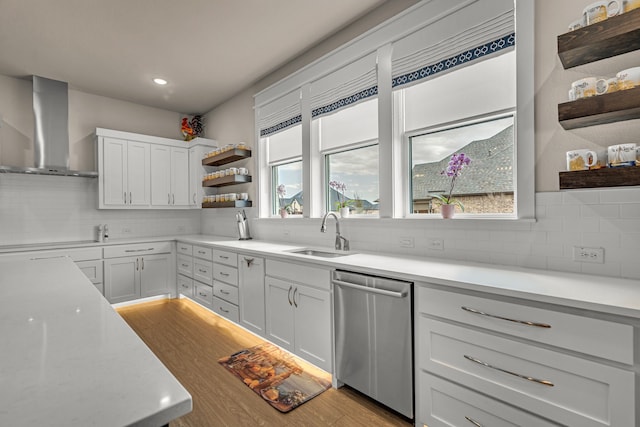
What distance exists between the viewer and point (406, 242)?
259 cm

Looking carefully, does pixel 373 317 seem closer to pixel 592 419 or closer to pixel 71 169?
pixel 592 419

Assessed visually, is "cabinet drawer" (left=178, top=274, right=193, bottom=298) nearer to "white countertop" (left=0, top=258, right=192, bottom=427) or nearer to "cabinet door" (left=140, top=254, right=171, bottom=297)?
"cabinet door" (left=140, top=254, right=171, bottom=297)

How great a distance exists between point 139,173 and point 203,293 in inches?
81.8

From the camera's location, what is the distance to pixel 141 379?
2.29 ft

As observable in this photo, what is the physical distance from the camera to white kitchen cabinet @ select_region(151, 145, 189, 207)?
485cm

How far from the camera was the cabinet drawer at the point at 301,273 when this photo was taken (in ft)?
7.80

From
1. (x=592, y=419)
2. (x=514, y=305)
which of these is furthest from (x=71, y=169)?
(x=592, y=419)

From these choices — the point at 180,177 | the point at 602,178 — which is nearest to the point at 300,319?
the point at 602,178

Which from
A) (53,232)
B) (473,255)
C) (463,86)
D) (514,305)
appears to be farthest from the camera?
(53,232)

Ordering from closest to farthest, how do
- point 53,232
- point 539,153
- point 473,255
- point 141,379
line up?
point 141,379, point 539,153, point 473,255, point 53,232

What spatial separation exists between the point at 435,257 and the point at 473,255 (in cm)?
28

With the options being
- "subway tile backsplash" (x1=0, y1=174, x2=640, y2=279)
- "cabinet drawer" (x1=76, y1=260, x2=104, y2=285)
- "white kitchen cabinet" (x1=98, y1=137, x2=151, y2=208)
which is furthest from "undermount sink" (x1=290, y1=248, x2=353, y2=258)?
"white kitchen cabinet" (x1=98, y1=137, x2=151, y2=208)

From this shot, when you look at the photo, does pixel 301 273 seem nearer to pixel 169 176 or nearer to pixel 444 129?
pixel 444 129

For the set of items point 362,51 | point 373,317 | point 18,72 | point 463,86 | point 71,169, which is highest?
point 18,72
